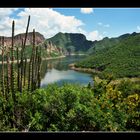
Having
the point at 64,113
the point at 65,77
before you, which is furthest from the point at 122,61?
the point at 64,113

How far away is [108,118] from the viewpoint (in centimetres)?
1293

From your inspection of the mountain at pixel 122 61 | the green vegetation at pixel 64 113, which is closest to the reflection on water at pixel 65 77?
the mountain at pixel 122 61

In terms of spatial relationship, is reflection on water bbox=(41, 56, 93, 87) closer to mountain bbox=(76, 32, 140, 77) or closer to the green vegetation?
mountain bbox=(76, 32, 140, 77)

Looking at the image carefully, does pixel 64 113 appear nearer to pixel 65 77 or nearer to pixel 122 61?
pixel 65 77

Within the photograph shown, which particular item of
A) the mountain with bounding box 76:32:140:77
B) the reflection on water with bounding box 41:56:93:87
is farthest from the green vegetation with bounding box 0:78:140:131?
the mountain with bounding box 76:32:140:77

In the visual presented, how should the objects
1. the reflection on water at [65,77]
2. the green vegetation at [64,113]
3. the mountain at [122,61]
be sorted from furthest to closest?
the mountain at [122,61] < the reflection on water at [65,77] < the green vegetation at [64,113]

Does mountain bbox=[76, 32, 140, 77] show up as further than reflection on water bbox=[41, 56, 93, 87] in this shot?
Yes

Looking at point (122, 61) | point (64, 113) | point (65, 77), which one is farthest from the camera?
point (122, 61)

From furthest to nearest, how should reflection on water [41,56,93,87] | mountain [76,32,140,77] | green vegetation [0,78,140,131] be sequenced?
mountain [76,32,140,77]
reflection on water [41,56,93,87]
green vegetation [0,78,140,131]

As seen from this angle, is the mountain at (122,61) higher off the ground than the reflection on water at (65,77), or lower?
higher

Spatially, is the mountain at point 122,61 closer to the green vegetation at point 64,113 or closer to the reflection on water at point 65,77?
the reflection on water at point 65,77

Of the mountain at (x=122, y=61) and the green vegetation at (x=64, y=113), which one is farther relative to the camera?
the mountain at (x=122, y=61)
